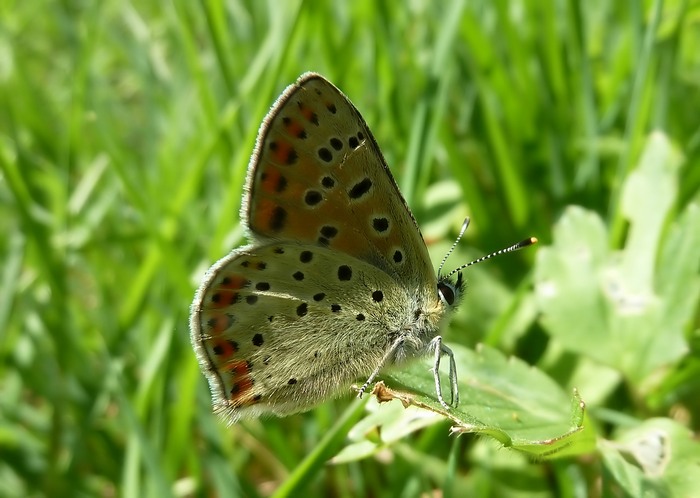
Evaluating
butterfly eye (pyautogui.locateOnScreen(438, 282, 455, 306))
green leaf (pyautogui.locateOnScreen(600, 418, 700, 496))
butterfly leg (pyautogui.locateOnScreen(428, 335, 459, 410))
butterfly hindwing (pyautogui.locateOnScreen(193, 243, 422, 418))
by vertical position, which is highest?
butterfly hindwing (pyautogui.locateOnScreen(193, 243, 422, 418))

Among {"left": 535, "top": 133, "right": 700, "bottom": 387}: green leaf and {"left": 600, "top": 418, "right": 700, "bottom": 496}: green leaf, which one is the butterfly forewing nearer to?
{"left": 535, "top": 133, "right": 700, "bottom": 387}: green leaf

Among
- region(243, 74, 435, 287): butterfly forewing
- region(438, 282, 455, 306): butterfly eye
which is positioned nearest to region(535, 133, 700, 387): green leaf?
region(438, 282, 455, 306): butterfly eye

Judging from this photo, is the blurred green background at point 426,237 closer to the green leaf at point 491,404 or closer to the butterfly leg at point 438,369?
the green leaf at point 491,404

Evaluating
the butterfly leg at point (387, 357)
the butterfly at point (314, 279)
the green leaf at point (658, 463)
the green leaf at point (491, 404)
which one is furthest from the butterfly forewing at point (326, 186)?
the green leaf at point (658, 463)

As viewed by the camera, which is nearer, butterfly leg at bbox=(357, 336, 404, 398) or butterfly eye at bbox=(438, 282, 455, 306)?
butterfly leg at bbox=(357, 336, 404, 398)

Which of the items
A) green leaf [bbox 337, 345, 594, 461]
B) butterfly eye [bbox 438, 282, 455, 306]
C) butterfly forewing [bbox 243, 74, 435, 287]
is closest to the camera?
green leaf [bbox 337, 345, 594, 461]

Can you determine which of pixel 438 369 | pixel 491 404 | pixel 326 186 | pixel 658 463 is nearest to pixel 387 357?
pixel 438 369

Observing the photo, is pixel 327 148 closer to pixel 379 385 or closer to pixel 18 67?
pixel 379 385
